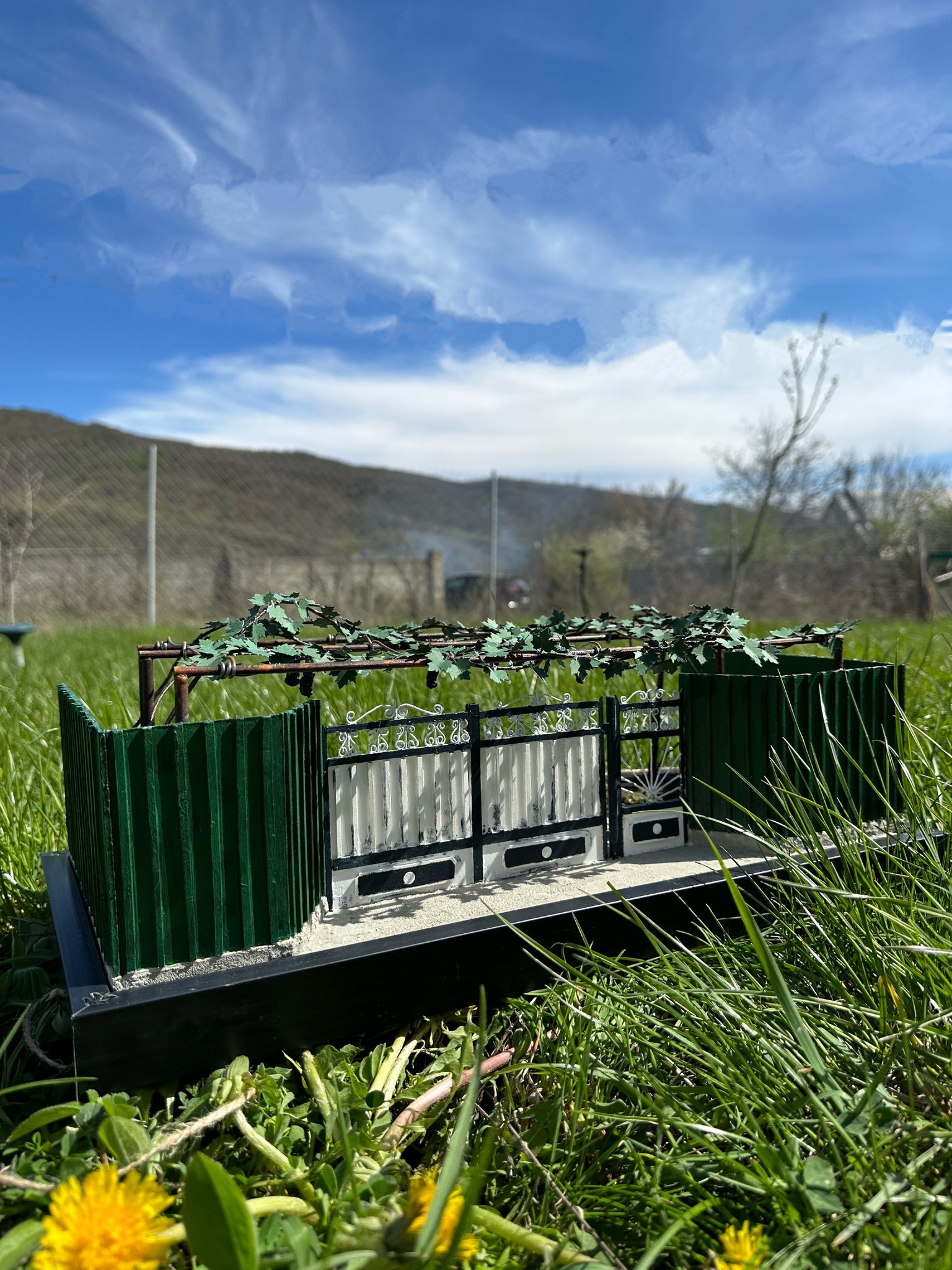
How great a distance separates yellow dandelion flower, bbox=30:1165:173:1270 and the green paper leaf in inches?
2.0

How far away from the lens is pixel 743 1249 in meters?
1.30

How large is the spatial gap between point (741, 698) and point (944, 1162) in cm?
189

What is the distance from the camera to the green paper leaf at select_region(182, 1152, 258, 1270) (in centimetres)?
133

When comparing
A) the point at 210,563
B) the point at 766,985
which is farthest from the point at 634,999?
the point at 210,563

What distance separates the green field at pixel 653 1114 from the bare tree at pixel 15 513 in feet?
41.9

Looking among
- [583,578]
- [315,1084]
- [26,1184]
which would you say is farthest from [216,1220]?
[583,578]

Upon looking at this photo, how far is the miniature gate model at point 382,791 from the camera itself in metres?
2.22

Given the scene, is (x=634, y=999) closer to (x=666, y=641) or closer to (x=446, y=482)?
(x=666, y=641)

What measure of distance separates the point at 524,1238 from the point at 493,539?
14449mm

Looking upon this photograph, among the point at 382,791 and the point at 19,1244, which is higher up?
the point at 382,791

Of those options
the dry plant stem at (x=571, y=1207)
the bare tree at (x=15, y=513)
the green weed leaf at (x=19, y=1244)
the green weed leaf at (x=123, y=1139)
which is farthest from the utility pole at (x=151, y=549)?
the dry plant stem at (x=571, y=1207)

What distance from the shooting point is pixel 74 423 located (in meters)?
21.9

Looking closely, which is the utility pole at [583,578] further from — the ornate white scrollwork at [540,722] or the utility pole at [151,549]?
the ornate white scrollwork at [540,722]

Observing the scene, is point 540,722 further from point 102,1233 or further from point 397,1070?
point 102,1233
